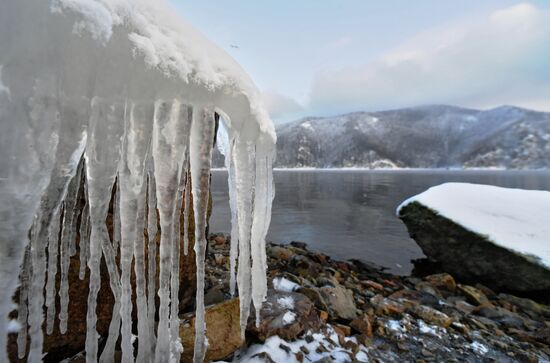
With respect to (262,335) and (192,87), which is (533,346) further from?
(192,87)

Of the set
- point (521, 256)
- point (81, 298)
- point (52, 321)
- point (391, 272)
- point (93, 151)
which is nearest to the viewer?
point (93, 151)

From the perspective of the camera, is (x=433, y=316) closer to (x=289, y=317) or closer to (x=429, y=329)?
(x=429, y=329)

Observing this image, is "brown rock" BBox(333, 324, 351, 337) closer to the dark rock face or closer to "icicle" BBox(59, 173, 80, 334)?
"icicle" BBox(59, 173, 80, 334)

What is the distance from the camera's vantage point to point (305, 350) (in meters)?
3.26

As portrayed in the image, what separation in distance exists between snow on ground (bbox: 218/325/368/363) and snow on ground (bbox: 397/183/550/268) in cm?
643

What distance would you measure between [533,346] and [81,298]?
702 cm

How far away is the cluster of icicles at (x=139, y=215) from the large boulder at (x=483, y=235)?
8.14m

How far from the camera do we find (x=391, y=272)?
923 cm

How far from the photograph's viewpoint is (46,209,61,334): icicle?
1.96 metres

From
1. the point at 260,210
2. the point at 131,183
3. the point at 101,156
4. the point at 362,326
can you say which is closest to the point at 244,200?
the point at 260,210

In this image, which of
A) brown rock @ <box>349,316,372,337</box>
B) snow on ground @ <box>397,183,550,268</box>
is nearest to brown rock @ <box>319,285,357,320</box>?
brown rock @ <box>349,316,372,337</box>

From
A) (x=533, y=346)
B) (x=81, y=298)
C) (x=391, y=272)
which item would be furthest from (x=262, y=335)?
(x=391, y=272)

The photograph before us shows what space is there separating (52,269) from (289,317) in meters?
2.78

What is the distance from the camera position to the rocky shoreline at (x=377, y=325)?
128 inches
